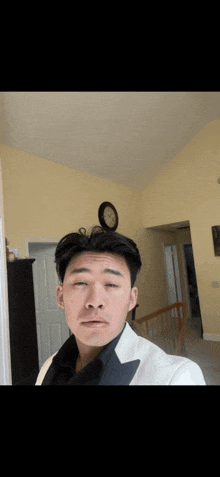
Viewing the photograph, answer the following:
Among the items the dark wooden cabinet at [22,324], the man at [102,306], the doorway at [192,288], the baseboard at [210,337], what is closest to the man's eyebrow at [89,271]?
the man at [102,306]

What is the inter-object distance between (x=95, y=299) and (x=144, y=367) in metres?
0.20

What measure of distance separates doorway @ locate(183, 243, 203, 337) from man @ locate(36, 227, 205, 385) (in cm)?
218

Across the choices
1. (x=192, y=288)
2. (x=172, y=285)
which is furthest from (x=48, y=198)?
(x=192, y=288)

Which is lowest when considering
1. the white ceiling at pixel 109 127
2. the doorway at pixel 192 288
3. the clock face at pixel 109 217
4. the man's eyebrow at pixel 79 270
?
the doorway at pixel 192 288

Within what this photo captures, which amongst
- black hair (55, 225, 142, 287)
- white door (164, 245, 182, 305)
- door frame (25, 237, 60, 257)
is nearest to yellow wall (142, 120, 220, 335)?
white door (164, 245, 182, 305)

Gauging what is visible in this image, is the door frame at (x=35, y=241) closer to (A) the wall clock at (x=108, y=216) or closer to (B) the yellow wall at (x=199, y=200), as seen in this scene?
(A) the wall clock at (x=108, y=216)

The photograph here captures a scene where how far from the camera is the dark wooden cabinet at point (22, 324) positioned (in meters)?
1.32

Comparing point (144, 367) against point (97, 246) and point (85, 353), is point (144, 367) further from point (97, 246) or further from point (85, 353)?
point (97, 246)

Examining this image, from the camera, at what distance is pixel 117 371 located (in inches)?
23.4

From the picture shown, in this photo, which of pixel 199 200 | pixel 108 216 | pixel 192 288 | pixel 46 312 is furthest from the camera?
pixel 192 288

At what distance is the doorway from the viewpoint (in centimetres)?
272

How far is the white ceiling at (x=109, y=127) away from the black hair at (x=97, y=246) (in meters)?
1.29
